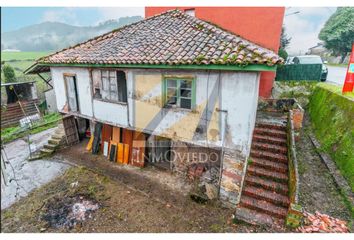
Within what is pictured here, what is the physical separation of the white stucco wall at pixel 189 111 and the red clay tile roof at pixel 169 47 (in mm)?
624

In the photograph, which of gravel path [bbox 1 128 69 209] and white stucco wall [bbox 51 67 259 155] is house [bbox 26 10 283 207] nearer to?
white stucco wall [bbox 51 67 259 155]

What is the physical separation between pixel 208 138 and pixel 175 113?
5.36 feet

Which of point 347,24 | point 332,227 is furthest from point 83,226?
point 347,24

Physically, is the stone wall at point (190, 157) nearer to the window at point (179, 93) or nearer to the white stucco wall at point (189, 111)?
the white stucco wall at point (189, 111)

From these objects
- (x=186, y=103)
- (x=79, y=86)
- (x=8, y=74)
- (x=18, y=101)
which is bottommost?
(x=18, y=101)

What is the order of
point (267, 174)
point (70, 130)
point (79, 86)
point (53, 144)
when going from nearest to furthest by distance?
point (267, 174)
point (79, 86)
point (53, 144)
point (70, 130)

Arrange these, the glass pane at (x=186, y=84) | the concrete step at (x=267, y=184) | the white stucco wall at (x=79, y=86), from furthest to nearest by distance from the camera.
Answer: the white stucco wall at (x=79, y=86)
the glass pane at (x=186, y=84)
the concrete step at (x=267, y=184)

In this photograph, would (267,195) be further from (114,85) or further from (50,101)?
(50,101)

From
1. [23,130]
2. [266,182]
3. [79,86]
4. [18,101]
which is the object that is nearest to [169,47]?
[79,86]

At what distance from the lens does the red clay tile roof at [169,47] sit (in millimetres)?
6378

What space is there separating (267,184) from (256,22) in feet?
27.1

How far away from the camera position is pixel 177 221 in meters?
7.45

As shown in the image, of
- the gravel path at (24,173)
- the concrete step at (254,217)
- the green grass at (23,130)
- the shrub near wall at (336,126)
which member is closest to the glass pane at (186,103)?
the concrete step at (254,217)

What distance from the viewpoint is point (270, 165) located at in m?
7.83
